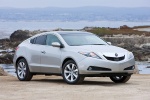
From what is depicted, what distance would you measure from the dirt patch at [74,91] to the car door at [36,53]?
780 mm

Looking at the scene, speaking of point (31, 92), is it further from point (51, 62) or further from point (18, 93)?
point (51, 62)

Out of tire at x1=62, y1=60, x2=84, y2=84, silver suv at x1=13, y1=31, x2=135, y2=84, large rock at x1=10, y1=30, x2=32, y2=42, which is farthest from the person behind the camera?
large rock at x1=10, y1=30, x2=32, y2=42

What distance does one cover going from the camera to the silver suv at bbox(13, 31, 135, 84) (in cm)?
1706

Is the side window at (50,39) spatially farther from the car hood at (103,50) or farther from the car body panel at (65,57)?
the car hood at (103,50)

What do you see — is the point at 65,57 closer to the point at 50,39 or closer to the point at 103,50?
the point at 103,50

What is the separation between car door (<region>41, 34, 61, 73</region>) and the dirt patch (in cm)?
46

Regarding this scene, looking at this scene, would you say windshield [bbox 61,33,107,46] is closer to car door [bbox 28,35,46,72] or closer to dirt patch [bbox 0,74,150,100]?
car door [bbox 28,35,46,72]

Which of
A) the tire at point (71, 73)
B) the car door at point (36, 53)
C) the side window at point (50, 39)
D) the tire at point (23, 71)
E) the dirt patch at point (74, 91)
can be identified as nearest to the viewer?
the dirt patch at point (74, 91)

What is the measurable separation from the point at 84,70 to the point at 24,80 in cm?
263

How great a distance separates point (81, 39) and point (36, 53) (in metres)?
1.36

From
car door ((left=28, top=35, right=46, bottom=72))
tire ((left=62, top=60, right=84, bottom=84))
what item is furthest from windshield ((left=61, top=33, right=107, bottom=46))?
car door ((left=28, top=35, right=46, bottom=72))

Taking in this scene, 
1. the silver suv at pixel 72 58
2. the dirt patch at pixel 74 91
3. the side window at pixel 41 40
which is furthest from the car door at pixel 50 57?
the dirt patch at pixel 74 91

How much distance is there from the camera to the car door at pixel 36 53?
18.6 m

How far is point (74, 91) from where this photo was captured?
1559cm
